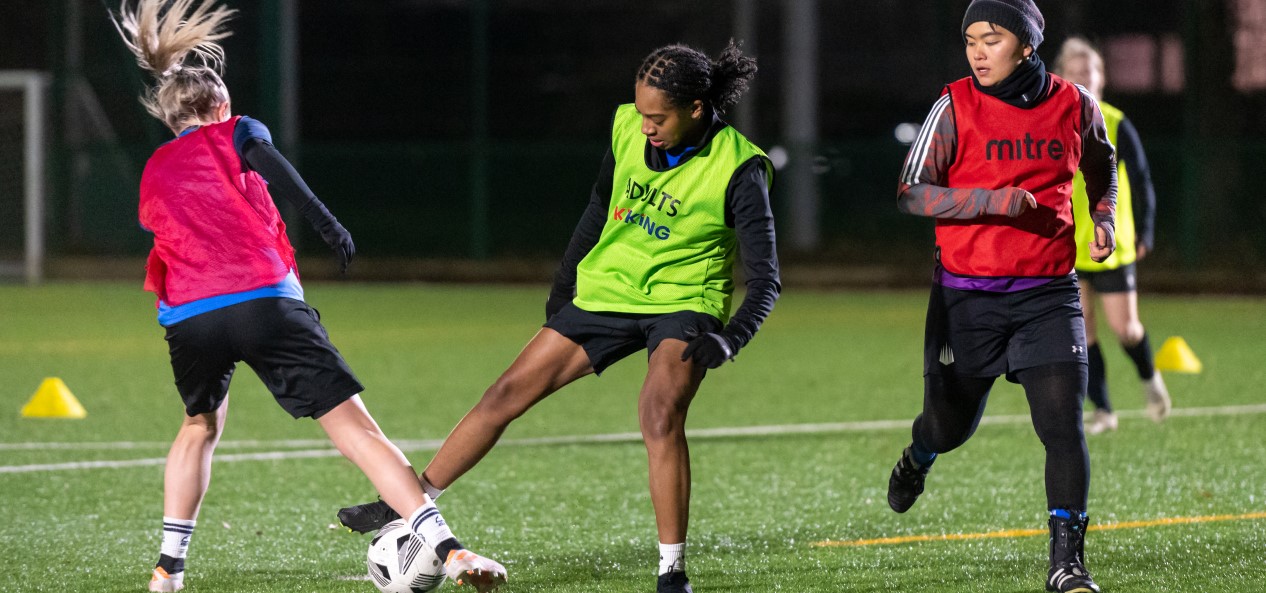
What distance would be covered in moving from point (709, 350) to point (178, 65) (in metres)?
1.81

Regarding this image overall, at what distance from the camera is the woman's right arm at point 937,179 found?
518cm

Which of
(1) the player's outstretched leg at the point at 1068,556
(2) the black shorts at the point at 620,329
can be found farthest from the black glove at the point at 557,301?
(1) the player's outstretched leg at the point at 1068,556

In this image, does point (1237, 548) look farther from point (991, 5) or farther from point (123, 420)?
point (123, 420)

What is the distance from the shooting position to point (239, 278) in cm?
510

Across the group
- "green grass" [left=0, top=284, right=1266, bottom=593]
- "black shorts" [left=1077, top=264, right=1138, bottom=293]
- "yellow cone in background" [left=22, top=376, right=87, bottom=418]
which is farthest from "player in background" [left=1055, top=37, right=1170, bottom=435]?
"yellow cone in background" [left=22, top=376, right=87, bottom=418]

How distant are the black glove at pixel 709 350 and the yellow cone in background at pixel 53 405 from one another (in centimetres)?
530

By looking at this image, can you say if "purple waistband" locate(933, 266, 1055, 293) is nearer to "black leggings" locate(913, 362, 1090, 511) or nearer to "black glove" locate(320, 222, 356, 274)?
"black leggings" locate(913, 362, 1090, 511)

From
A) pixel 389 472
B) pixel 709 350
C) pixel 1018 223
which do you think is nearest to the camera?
pixel 709 350

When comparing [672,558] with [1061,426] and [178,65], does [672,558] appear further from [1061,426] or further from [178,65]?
[178,65]

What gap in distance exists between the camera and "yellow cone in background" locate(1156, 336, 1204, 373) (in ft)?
37.2

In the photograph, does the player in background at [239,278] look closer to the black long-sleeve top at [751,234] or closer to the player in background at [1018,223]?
the black long-sleeve top at [751,234]

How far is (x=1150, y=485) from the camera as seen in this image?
23.7 feet

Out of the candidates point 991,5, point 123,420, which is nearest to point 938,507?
point 991,5

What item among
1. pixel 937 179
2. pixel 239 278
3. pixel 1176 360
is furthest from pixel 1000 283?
pixel 1176 360
